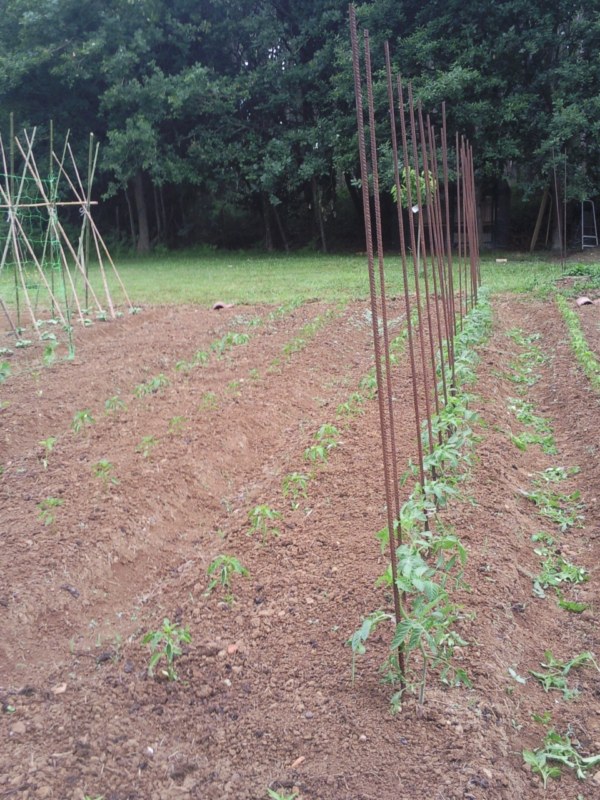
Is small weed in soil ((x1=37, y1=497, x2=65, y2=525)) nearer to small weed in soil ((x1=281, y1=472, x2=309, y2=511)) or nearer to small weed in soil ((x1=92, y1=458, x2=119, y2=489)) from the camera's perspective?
small weed in soil ((x1=92, y1=458, x2=119, y2=489))

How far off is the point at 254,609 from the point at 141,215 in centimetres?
2009

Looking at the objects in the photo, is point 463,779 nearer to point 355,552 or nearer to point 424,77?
point 355,552

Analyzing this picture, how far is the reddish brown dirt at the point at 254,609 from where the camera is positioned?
2.13 meters

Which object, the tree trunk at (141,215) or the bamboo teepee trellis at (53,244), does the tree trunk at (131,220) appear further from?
the bamboo teepee trellis at (53,244)

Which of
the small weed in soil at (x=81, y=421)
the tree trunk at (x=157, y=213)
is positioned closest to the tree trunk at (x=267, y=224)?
the tree trunk at (x=157, y=213)

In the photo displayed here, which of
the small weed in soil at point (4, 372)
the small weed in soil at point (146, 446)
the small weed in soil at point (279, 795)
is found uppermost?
the small weed in soil at point (4, 372)

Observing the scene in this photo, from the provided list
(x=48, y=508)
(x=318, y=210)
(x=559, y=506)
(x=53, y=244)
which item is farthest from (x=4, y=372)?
(x=318, y=210)

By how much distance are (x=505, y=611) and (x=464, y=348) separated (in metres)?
3.41

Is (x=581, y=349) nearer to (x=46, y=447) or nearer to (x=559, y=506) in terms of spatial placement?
(x=559, y=506)

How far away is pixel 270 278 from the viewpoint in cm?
1446

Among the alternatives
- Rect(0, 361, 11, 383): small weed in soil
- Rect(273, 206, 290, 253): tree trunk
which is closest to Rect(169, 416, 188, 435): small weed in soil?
Rect(0, 361, 11, 383): small weed in soil

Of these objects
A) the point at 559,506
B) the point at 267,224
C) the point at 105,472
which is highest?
the point at 267,224

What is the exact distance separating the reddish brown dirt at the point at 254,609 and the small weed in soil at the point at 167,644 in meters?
0.04

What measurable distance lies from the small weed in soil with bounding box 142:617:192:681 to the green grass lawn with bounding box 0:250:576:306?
24.8ft
